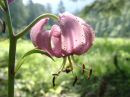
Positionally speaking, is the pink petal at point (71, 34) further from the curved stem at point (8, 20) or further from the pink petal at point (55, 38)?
the curved stem at point (8, 20)

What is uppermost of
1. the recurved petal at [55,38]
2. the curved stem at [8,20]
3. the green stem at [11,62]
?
the curved stem at [8,20]

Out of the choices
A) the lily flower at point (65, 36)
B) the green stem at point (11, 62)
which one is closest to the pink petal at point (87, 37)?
the lily flower at point (65, 36)

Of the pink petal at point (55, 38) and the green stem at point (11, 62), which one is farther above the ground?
the pink petal at point (55, 38)

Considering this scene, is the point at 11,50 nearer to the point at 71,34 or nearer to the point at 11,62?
the point at 11,62

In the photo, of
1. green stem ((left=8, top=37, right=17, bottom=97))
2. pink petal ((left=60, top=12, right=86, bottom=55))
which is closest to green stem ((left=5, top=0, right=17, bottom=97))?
green stem ((left=8, top=37, right=17, bottom=97))

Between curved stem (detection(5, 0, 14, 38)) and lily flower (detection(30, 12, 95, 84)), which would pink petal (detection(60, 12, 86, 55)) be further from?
curved stem (detection(5, 0, 14, 38))

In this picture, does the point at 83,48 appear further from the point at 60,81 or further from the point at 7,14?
the point at 60,81

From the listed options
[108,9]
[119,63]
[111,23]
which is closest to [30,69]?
[119,63]
